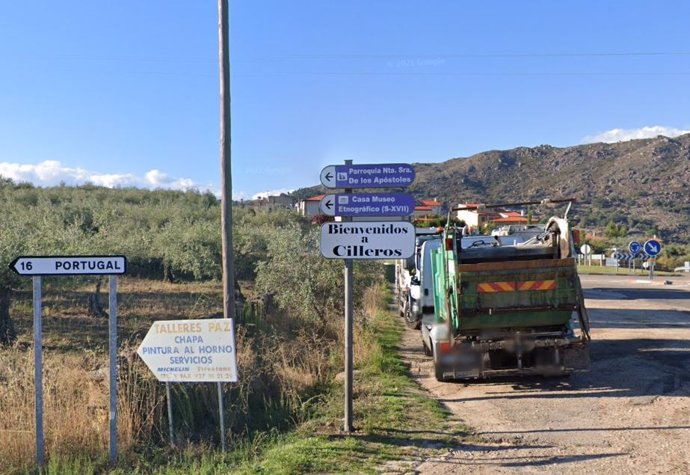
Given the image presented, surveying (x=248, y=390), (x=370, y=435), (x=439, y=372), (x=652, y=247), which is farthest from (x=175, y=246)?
(x=370, y=435)

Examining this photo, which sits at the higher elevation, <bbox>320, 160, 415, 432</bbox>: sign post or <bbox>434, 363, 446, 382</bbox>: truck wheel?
<bbox>320, 160, 415, 432</bbox>: sign post

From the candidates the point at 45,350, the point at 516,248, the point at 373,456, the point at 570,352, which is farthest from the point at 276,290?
the point at 373,456

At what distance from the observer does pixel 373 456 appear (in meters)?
5.63

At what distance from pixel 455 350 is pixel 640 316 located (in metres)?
10.1

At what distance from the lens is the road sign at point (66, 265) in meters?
5.78

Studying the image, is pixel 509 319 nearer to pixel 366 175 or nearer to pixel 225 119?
pixel 366 175

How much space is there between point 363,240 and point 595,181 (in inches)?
3160

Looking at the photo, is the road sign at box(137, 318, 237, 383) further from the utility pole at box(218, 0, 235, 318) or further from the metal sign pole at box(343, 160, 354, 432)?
the utility pole at box(218, 0, 235, 318)

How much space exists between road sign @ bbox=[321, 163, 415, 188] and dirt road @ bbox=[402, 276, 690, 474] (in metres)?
2.79

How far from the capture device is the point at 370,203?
6625mm

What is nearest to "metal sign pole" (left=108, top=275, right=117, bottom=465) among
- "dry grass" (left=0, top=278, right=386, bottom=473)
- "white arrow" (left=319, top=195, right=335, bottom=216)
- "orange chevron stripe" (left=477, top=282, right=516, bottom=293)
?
"dry grass" (left=0, top=278, right=386, bottom=473)

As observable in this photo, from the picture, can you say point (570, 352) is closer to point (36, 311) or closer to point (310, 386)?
point (310, 386)

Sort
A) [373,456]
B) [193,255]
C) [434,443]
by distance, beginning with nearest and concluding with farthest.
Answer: [373,456]
[434,443]
[193,255]

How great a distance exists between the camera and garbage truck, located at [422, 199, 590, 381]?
25.8ft
